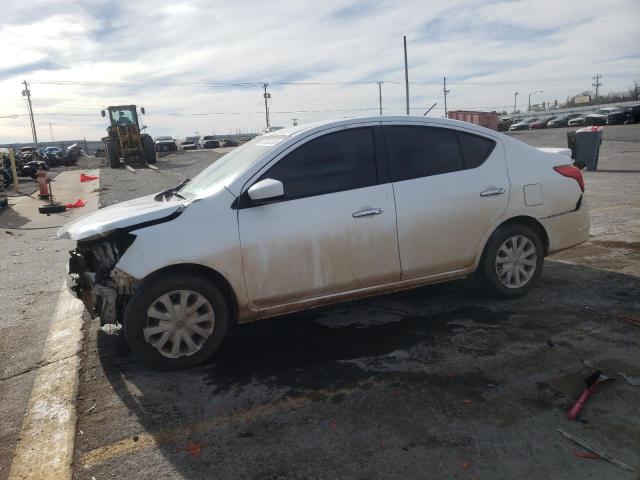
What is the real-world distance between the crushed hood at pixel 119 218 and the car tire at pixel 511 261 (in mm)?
2696

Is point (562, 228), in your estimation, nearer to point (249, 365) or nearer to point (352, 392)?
point (352, 392)

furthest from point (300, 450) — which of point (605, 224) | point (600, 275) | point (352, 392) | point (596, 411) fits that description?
point (605, 224)

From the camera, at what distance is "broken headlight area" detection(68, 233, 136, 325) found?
3766mm

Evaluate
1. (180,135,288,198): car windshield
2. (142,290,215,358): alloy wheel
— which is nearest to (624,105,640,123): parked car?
(180,135,288,198): car windshield

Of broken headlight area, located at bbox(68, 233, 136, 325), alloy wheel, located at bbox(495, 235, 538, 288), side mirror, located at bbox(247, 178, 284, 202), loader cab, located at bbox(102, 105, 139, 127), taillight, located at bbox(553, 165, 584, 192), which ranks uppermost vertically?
loader cab, located at bbox(102, 105, 139, 127)

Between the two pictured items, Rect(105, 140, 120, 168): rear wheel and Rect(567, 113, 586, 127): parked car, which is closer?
A: Rect(105, 140, 120, 168): rear wheel

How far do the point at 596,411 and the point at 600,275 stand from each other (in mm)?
2920

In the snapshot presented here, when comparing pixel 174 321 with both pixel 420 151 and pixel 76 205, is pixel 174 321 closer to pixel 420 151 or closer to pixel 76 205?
pixel 420 151

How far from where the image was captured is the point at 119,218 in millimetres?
3852

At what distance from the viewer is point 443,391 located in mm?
3275

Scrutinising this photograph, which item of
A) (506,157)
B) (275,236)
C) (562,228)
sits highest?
(506,157)

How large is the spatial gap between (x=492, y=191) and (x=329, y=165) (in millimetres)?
1505

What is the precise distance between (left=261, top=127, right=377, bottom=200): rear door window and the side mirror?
7.9 inches

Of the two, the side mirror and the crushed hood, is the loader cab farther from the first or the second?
the side mirror
